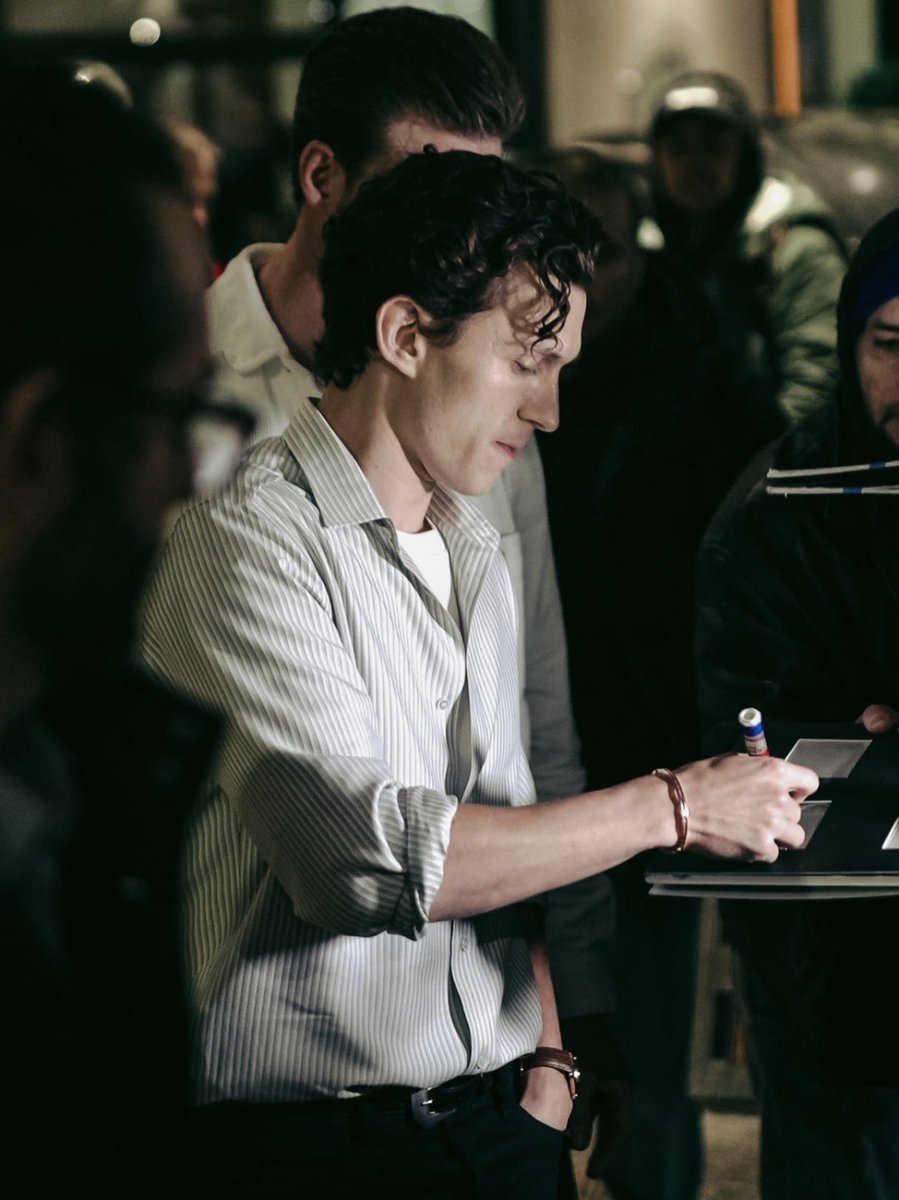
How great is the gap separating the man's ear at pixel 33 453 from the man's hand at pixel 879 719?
131 cm

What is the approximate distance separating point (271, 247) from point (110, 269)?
4.83 feet

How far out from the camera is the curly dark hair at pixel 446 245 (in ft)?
5.04

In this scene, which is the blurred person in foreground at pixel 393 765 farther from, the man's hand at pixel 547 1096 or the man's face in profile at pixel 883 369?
the man's face in profile at pixel 883 369

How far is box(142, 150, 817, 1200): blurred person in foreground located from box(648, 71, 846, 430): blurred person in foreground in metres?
1.71

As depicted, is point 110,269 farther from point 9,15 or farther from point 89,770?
point 9,15

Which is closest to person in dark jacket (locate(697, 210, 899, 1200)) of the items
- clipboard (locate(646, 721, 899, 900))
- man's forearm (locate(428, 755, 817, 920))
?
clipboard (locate(646, 721, 899, 900))

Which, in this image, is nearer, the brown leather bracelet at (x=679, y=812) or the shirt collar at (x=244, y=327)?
the brown leather bracelet at (x=679, y=812)

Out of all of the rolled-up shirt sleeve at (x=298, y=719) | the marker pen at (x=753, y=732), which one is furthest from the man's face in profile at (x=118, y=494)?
the marker pen at (x=753, y=732)

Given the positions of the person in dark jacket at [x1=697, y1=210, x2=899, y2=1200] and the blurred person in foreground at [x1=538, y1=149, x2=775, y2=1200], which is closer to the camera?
the person in dark jacket at [x1=697, y1=210, x2=899, y2=1200]

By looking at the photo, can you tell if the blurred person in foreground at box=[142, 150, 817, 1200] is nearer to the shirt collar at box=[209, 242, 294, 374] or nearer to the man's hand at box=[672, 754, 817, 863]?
the man's hand at box=[672, 754, 817, 863]

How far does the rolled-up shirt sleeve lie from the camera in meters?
1.37

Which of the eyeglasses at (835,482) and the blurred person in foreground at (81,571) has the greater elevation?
the blurred person in foreground at (81,571)

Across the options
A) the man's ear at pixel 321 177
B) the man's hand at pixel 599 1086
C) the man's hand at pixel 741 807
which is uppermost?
the man's ear at pixel 321 177

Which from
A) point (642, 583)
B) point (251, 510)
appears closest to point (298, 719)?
point (251, 510)
